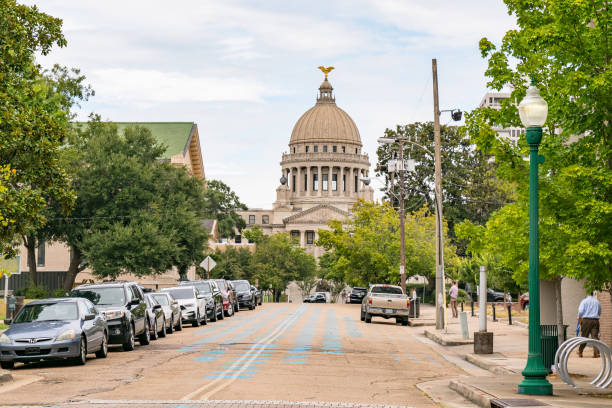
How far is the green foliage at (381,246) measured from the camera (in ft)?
210

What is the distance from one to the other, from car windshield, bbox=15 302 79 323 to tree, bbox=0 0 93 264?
1.87 metres

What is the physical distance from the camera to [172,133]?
9744cm

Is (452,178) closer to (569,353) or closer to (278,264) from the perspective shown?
(278,264)

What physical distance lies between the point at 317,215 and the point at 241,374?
140 m

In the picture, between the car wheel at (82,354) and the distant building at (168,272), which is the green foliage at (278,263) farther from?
the car wheel at (82,354)

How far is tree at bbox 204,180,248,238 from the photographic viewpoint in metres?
120

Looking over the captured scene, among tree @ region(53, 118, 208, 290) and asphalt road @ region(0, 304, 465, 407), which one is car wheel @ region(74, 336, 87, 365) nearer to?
Result: asphalt road @ region(0, 304, 465, 407)

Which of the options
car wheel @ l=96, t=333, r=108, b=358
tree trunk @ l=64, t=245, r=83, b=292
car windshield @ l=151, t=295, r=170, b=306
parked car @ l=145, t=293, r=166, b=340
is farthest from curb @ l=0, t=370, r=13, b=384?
tree trunk @ l=64, t=245, r=83, b=292

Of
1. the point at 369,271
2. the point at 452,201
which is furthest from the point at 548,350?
the point at 452,201

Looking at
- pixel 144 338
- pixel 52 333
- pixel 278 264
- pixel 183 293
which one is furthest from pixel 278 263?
pixel 52 333

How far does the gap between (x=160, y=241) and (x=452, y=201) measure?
4023 cm

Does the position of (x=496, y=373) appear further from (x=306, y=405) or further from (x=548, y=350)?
(x=306, y=405)

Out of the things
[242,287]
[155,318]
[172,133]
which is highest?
[172,133]

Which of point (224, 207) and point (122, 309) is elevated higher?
point (224, 207)
